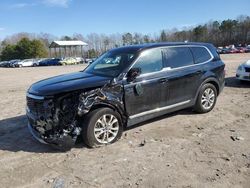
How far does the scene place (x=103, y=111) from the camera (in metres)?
6.00

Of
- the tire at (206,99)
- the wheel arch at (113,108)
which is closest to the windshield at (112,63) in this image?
the wheel arch at (113,108)

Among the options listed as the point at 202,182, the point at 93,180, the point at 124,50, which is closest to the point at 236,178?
the point at 202,182

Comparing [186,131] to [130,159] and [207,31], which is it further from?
[207,31]

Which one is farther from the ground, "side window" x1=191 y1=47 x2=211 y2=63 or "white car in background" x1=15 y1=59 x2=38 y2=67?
"side window" x1=191 y1=47 x2=211 y2=63

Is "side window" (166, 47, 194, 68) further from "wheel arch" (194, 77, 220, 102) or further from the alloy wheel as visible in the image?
the alloy wheel

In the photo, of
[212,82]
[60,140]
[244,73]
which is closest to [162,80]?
[212,82]

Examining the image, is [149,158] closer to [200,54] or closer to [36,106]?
[36,106]

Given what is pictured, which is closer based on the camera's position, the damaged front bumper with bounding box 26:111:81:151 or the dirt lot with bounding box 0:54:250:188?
the dirt lot with bounding box 0:54:250:188

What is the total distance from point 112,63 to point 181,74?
156 centimetres

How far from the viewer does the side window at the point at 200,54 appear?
795cm

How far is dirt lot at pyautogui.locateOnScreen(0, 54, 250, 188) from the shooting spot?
4.70 m

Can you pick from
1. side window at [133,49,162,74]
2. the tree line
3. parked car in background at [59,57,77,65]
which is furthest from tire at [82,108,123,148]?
the tree line

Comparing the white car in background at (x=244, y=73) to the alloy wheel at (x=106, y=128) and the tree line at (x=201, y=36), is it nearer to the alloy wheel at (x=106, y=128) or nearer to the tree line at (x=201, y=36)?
the alloy wheel at (x=106, y=128)

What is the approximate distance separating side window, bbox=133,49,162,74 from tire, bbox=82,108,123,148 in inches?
45.9
